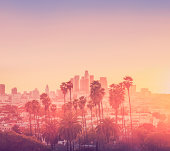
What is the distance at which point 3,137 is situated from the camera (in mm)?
71688

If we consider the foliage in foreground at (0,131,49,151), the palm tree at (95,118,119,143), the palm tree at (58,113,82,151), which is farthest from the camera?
the foliage in foreground at (0,131,49,151)

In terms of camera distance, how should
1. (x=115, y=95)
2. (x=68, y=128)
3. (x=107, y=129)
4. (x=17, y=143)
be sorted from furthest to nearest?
(x=115, y=95) < (x=17, y=143) < (x=107, y=129) < (x=68, y=128)

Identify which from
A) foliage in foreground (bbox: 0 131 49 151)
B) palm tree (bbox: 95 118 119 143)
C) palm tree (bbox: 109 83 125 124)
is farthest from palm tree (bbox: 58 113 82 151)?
palm tree (bbox: 109 83 125 124)

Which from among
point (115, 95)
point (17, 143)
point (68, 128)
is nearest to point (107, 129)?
point (68, 128)

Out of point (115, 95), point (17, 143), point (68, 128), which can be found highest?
point (115, 95)

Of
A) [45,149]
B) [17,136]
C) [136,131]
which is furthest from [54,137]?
[136,131]

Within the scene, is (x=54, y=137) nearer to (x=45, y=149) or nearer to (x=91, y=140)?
(x=45, y=149)

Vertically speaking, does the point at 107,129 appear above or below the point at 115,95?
below

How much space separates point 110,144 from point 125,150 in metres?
6.81

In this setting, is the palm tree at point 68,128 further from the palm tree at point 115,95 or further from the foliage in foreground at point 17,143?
the palm tree at point 115,95

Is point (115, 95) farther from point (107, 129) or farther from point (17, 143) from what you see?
point (17, 143)

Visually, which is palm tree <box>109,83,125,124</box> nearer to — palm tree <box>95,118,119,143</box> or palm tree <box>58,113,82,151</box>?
palm tree <box>95,118,119,143</box>

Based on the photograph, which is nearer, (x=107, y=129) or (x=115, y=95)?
(x=107, y=129)

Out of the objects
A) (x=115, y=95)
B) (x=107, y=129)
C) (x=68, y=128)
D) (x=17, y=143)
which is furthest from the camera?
(x=115, y=95)
